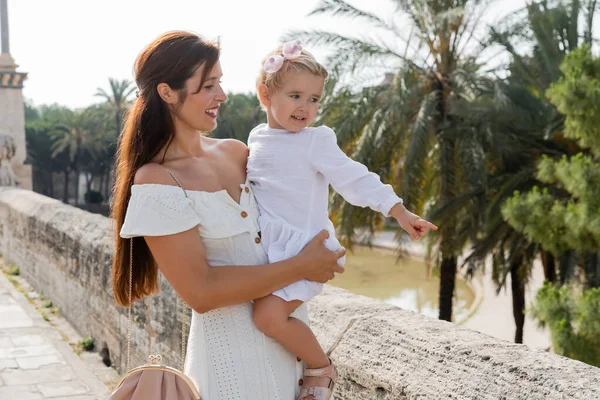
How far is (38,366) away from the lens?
515cm

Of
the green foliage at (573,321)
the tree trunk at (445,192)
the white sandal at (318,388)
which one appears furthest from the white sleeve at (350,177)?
the tree trunk at (445,192)

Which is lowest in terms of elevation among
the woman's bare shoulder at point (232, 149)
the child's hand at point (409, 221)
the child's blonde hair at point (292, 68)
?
the child's hand at point (409, 221)

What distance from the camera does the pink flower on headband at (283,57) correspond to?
74.7 inches

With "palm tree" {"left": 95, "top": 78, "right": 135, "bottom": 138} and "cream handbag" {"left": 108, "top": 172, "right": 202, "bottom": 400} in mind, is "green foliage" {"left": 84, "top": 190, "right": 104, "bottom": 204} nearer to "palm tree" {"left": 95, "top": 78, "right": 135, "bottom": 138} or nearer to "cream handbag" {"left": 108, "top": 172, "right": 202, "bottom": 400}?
"palm tree" {"left": 95, "top": 78, "right": 135, "bottom": 138}

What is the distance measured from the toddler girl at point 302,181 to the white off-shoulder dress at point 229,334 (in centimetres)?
5

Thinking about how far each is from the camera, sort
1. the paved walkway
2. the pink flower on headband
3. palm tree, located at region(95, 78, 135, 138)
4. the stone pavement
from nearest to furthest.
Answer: the pink flower on headband < the stone pavement < the paved walkway < palm tree, located at region(95, 78, 135, 138)

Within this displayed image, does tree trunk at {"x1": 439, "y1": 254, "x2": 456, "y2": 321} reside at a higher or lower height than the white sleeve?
lower

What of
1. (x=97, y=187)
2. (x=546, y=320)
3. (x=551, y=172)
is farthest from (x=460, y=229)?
(x=97, y=187)

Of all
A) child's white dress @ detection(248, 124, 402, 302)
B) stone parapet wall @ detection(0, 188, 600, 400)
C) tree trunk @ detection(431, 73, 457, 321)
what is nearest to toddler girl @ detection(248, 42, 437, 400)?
child's white dress @ detection(248, 124, 402, 302)

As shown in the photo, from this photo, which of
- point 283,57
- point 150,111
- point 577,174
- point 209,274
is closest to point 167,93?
point 150,111

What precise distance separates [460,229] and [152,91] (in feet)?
33.5

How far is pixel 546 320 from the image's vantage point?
8180 millimetres

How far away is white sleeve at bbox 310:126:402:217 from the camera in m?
1.90

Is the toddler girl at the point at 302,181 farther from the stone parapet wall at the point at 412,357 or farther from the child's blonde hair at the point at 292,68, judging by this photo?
the stone parapet wall at the point at 412,357
